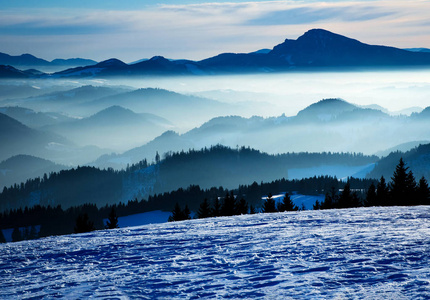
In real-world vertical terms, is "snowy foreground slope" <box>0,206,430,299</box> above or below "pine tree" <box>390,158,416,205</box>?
above

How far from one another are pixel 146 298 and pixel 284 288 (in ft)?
13.0

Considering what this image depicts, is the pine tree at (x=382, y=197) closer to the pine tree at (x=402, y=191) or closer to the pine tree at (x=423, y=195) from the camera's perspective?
the pine tree at (x=402, y=191)

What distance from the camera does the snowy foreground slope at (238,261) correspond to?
13648 millimetres

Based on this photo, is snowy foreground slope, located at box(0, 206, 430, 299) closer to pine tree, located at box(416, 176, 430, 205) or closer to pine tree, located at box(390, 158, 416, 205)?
pine tree, located at box(416, 176, 430, 205)

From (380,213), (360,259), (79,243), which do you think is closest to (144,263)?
(79,243)

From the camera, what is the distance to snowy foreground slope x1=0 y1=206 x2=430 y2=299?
44.8ft

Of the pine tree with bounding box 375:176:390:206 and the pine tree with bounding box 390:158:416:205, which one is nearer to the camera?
the pine tree with bounding box 390:158:416:205

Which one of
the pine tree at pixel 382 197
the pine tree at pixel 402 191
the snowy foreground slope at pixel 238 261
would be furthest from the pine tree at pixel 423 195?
the snowy foreground slope at pixel 238 261

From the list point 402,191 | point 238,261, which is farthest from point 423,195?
point 238,261

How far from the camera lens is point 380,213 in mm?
26391

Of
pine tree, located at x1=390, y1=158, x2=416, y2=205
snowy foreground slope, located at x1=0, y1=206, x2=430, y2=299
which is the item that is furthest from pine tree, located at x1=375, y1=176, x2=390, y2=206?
snowy foreground slope, located at x1=0, y1=206, x2=430, y2=299

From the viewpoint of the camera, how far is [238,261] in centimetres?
1680

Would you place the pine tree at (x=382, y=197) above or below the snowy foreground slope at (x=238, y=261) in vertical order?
below

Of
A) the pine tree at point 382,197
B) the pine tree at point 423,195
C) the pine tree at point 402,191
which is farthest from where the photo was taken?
the pine tree at point 382,197
